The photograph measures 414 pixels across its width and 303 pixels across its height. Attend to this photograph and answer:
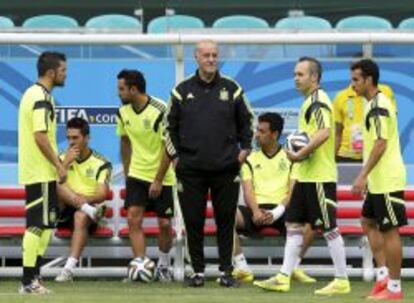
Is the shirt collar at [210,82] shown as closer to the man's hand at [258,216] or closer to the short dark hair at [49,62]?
the short dark hair at [49,62]

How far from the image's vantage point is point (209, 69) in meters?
9.32

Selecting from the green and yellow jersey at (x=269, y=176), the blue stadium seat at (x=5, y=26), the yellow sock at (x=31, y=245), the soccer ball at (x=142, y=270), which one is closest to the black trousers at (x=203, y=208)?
the soccer ball at (x=142, y=270)

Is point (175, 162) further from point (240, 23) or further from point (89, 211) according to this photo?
point (240, 23)

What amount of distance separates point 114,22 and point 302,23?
73.1 inches

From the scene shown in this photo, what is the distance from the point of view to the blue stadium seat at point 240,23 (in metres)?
12.5

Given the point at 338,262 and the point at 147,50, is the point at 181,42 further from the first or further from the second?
the point at 338,262

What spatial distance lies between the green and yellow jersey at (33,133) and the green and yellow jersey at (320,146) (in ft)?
6.01

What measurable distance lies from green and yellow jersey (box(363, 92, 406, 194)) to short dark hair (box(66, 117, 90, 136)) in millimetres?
2543

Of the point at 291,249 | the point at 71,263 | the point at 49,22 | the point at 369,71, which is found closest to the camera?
the point at 369,71

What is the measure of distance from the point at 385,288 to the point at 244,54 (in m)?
2.90

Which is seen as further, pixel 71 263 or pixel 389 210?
pixel 71 263

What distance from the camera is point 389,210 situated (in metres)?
8.70

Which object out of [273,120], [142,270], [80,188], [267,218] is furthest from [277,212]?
[80,188]

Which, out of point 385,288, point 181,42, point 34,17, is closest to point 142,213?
point 181,42
